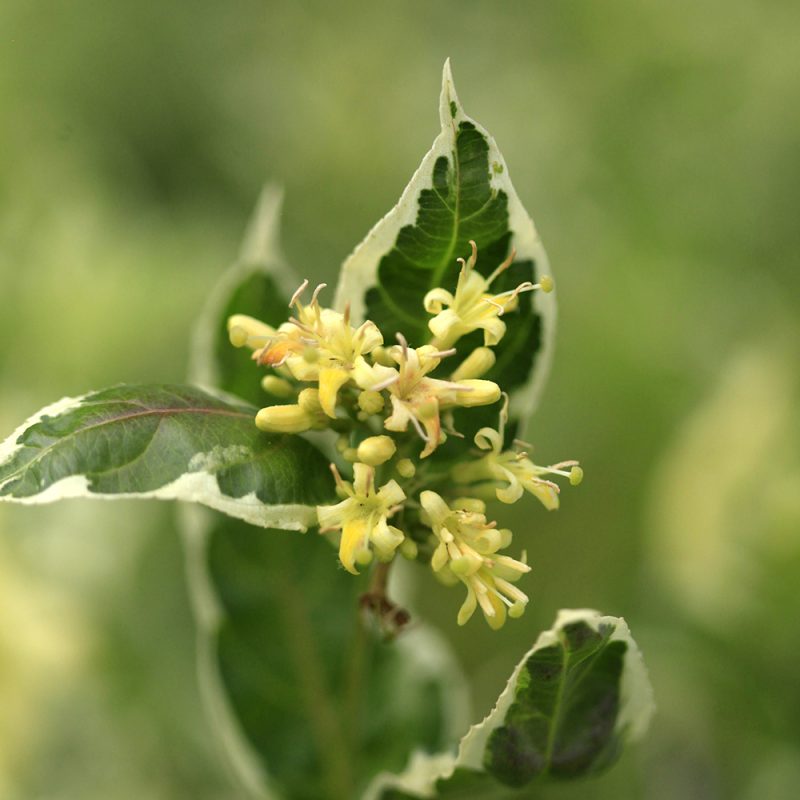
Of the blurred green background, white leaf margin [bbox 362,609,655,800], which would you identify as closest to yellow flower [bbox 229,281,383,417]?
white leaf margin [bbox 362,609,655,800]

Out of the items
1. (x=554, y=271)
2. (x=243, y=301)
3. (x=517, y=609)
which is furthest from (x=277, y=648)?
(x=554, y=271)

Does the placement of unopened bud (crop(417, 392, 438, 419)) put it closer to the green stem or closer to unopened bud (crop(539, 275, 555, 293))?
unopened bud (crop(539, 275, 555, 293))

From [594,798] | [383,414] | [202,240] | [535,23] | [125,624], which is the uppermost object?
[535,23]

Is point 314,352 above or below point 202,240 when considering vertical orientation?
below

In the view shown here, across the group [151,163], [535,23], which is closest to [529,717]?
[151,163]

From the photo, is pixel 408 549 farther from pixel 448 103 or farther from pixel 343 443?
pixel 448 103

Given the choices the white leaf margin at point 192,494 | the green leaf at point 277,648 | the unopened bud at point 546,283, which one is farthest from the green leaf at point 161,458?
the green leaf at point 277,648

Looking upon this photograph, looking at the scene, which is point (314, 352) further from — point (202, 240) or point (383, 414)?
point (202, 240)

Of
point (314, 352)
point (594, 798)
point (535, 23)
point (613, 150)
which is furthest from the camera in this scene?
point (535, 23)
